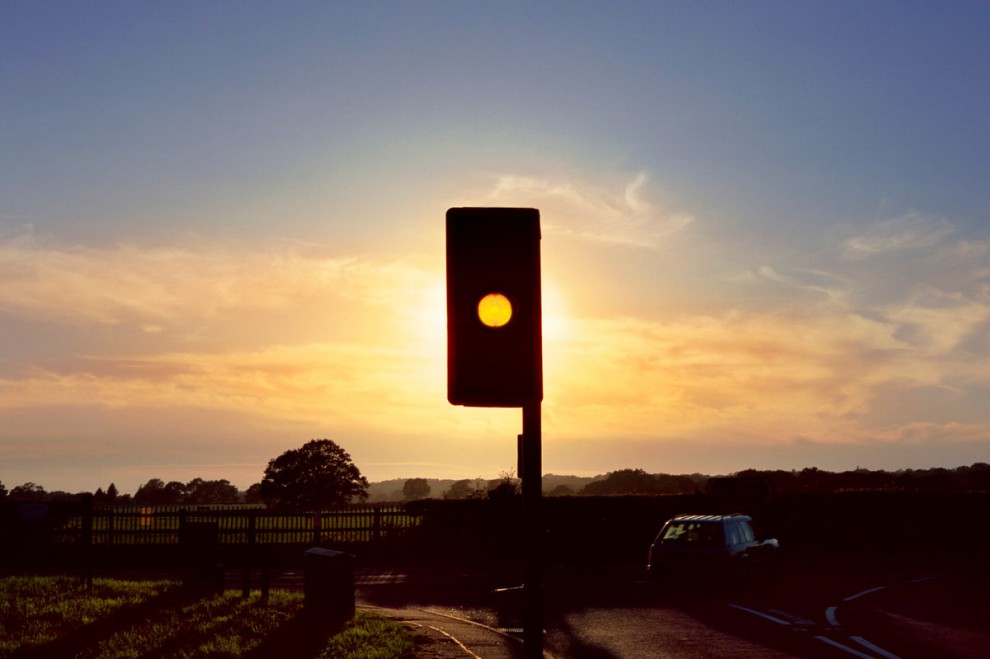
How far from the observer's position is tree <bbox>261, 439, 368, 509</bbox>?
234ft

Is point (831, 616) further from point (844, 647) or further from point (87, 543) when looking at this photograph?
point (87, 543)

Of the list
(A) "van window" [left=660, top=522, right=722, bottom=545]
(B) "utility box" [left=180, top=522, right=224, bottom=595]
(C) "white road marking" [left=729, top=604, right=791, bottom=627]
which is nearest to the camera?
(C) "white road marking" [left=729, top=604, right=791, bottom=627]

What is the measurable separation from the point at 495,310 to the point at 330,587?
37.9ft

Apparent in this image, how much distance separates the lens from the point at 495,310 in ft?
15.5

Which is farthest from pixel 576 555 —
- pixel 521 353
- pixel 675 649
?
pixel 521 353

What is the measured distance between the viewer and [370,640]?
12781 mm

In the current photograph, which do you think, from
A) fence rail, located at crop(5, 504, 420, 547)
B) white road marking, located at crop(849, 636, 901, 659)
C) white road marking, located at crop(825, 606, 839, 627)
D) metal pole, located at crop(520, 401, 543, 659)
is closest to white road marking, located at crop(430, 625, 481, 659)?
white road marking, located at crop(849, 636, 901, 659)

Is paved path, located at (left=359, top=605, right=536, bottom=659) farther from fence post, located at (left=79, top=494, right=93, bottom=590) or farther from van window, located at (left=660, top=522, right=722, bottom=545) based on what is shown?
fence post, located at (left=79, top=494, right=93, bottom=590)

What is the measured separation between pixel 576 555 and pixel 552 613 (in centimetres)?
1405

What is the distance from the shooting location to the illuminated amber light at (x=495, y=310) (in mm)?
4711

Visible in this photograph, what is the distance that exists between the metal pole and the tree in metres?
67.1

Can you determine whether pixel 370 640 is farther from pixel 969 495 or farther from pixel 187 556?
pixel 969 495

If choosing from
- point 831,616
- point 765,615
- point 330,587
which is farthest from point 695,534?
point 330,587

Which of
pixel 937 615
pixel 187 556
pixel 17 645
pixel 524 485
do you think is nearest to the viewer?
pixel 524 485
